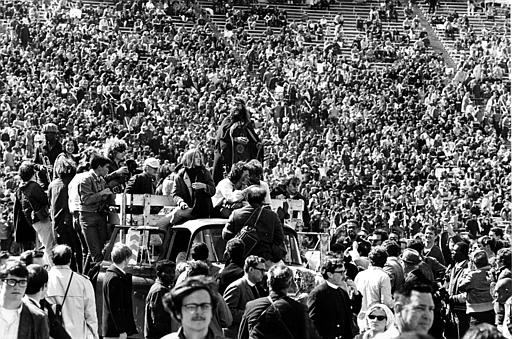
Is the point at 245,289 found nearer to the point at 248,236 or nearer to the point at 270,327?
the point at 248,236

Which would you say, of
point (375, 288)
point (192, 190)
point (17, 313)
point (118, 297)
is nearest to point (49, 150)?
point (192, 190)

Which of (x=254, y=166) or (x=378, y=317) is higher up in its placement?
(x=254, y=166)

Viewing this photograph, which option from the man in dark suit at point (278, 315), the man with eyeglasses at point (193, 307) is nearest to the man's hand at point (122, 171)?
the man in dark suit at point (278, 315)

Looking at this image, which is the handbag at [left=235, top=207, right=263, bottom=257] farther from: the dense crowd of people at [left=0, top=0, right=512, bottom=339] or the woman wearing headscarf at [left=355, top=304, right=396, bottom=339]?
the woman wearing headscarf at [left=355, top=304, right=396, bottom=339]

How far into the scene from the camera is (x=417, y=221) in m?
30.9

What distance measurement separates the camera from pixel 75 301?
9.95m

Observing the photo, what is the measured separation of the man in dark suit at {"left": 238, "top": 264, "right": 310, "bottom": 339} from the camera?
8.39 meters

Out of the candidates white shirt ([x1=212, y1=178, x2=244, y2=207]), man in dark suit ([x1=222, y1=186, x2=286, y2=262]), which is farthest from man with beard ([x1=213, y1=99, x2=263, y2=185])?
man in dark suit ([x1=222, y1=186, x2=286, y2=262])

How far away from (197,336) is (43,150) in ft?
33.0

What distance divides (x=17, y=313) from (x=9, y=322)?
0.27ft

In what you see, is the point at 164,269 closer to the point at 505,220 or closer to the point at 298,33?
the point at 505,220

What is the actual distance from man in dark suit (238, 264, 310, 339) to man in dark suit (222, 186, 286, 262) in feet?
9.06

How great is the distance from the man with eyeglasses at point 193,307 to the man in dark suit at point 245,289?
3743 mm

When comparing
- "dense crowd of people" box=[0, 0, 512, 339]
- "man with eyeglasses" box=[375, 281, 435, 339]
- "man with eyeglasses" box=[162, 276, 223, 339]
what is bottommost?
"dense crowd of people" box=[0, 0, 512, 339]
